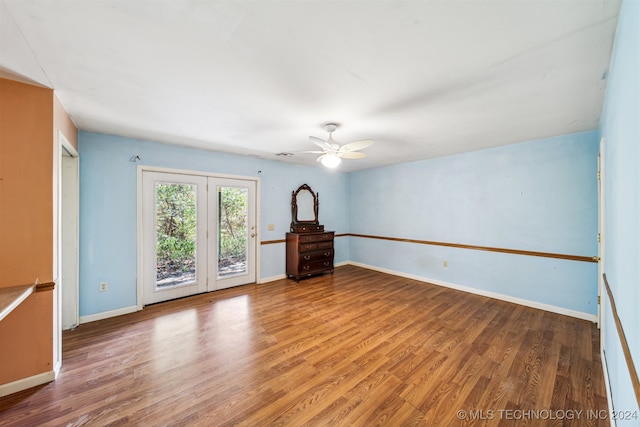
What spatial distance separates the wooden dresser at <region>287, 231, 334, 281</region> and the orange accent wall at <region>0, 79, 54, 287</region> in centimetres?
334

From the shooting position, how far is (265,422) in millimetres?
1618

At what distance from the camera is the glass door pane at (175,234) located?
3641 millimetres

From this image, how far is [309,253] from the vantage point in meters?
4.95

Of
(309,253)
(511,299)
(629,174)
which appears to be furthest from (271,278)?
(629,174)

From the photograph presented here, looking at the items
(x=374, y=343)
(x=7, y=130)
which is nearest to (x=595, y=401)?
(x=374, y=343)

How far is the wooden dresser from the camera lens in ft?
15.8

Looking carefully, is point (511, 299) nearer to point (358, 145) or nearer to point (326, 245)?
point (326, 245)

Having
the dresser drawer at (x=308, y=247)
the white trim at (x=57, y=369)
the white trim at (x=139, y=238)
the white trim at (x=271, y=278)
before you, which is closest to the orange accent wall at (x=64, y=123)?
the white trim at (x=139, y=238)

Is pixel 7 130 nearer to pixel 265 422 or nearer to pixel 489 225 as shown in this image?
pixel 265 422

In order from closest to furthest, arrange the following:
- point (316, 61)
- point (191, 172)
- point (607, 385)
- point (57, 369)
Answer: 1. point (316, 61)
2. point (607, 385)
3. point (57, 369)
4. point (191, 172)

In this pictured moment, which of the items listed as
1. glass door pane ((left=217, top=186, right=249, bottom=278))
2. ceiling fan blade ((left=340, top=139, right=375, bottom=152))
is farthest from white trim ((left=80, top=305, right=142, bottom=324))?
ceiling fan blade ((left=340, top=139, right=375, bottom=152))

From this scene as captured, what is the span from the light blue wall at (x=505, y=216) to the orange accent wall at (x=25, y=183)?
504 cm

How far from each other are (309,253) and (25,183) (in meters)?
3.84

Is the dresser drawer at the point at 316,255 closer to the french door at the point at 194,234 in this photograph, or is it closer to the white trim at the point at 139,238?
the french door at the point at 194,234
